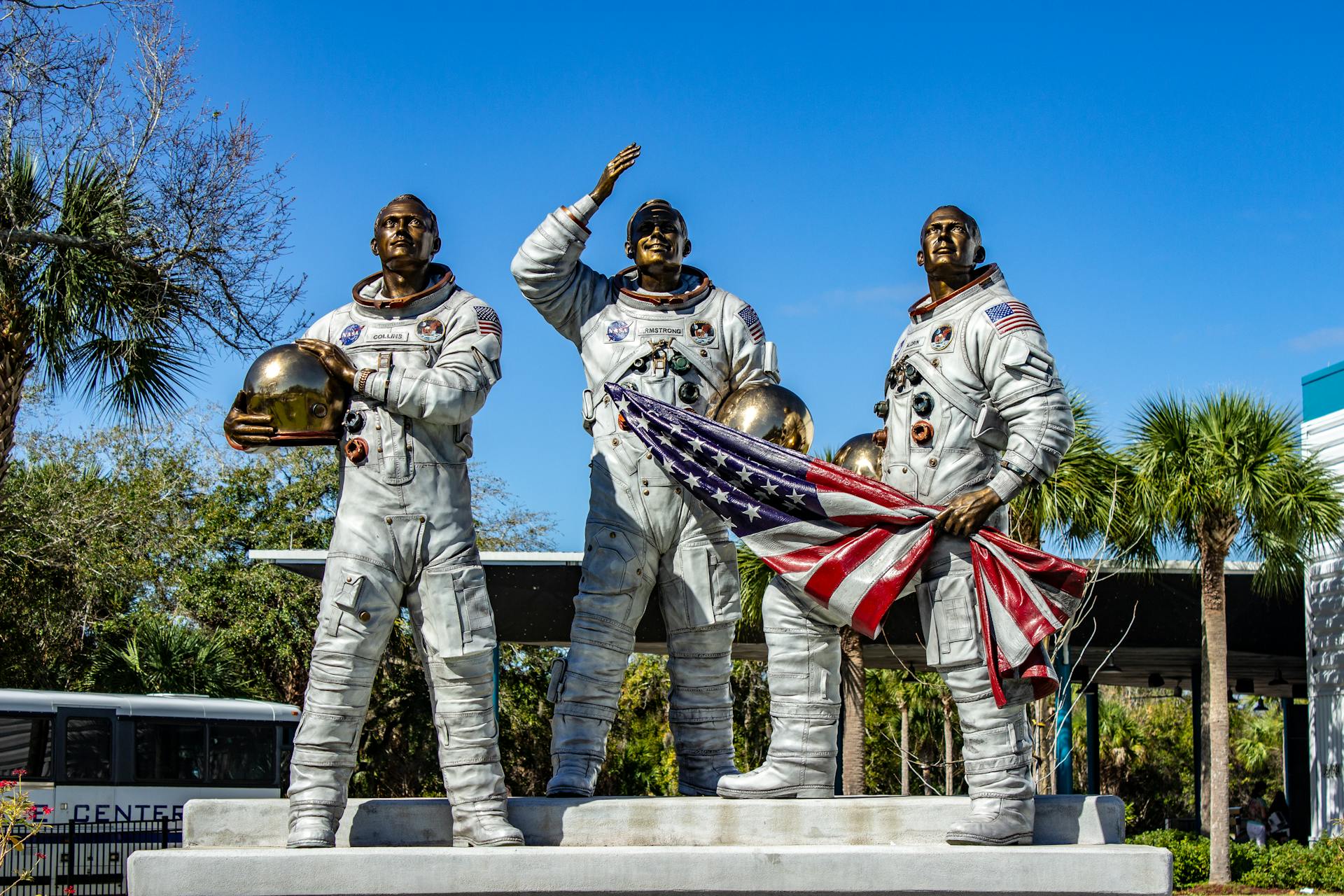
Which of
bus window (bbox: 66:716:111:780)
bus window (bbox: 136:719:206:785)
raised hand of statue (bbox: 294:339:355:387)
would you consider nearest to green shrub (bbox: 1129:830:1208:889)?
bus window (bbox: 136:719:206:785)

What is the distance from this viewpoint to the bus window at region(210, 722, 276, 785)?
794 inches

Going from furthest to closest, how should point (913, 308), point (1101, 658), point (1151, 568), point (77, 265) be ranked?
1. point (1101, 658)
2. point (1151, 568)
3. point (77, 265)
4. point (913, 308)

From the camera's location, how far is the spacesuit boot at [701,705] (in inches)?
303

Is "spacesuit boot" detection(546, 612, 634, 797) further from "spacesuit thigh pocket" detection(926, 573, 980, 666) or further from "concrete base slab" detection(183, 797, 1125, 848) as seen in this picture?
"spacesuit thigh pocket" detection(926, 573, 980, 666)

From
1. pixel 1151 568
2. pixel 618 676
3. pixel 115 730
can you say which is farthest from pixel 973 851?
pixel 115 730

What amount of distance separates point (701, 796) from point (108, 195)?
9.51m

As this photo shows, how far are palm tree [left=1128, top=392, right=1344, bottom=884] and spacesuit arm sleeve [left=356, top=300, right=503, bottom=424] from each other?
12.8m

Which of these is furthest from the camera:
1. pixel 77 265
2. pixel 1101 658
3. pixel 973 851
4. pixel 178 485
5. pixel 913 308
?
pixel 178 485

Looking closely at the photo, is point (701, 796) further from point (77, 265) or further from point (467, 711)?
point (77, 265)

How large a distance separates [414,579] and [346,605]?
336 millimetres

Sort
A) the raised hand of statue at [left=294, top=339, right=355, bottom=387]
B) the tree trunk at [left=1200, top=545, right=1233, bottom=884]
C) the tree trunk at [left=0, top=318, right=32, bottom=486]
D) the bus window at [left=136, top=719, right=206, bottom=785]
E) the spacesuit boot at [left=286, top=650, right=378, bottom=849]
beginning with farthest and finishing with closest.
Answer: the bus window at [left=136, top=719, right=206, bottom=785]
the tree trunk at [left=1200, top=545, right=1233, bottom=884]
the tree trunk at [left=0, top=318, right=32, bottom=486]
the raised hand of statue at [left=294, top=339, right=355, bottom=387]
the spacesuit boot at [left=286, top=650, right=378, bottom=849]

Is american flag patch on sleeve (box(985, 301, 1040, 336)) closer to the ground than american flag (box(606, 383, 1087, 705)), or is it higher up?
higher up

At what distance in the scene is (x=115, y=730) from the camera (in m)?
19.0

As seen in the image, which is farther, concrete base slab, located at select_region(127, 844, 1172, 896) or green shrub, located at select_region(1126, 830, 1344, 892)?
green shrub, located at select_region(1126, 830, 1344, 892)
